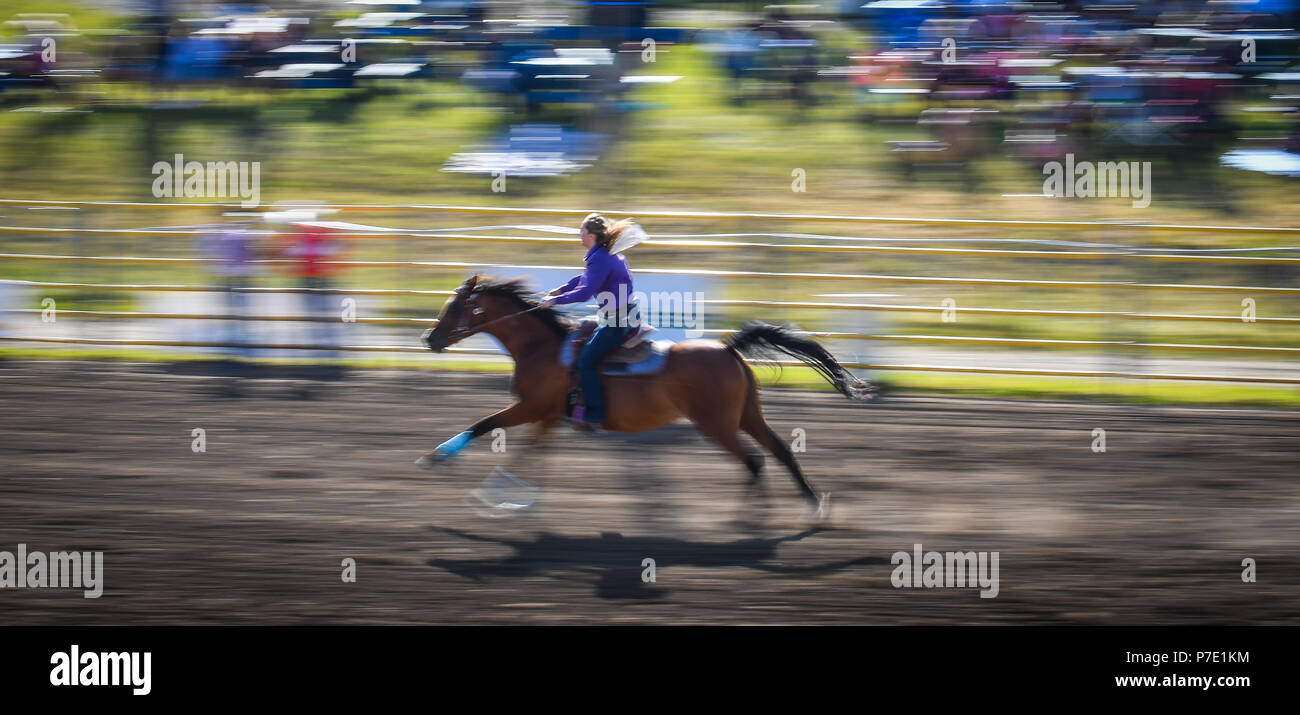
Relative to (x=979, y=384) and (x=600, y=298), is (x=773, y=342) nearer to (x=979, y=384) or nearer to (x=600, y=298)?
(x=600, y=298)

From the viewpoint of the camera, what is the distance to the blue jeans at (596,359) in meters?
7.34

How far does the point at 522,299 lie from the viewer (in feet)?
25.5

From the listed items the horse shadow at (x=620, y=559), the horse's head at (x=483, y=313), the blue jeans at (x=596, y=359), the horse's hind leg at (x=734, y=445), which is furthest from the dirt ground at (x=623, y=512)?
the horse's head at (x=483, y=313)

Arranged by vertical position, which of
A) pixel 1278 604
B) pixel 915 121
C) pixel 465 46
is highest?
pixel 465 46

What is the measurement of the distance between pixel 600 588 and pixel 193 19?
1490cm

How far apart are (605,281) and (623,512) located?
1.52 metres

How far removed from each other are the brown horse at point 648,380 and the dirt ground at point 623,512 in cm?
38

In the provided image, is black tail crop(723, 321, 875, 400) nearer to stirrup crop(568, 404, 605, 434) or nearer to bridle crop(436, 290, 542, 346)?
stirrup crop(568, 404, 605, 434)

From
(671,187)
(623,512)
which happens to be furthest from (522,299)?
(671,187)

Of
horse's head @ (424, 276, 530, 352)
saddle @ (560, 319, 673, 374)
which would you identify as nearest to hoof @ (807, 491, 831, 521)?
saddle @ (560, 319, 673, 374)

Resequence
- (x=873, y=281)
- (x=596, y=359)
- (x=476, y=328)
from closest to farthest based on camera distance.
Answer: (x=596, y=359)
(x=476, y=328)
(x=873, y=281)

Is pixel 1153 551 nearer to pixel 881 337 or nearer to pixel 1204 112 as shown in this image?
pixel 881 337
